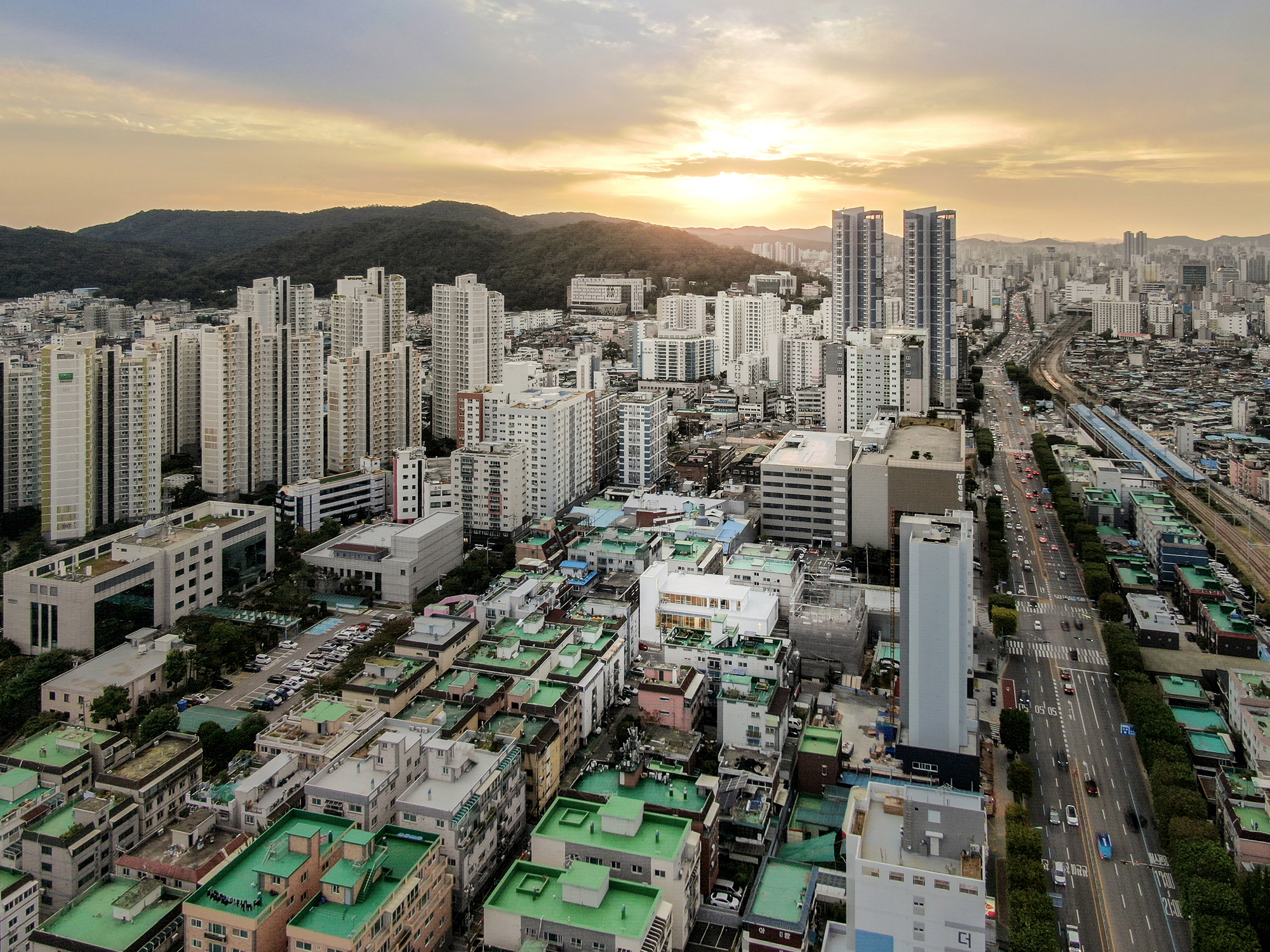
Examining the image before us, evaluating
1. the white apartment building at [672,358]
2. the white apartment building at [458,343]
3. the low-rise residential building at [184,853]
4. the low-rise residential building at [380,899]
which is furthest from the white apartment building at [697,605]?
the white apartment building at [672,358]

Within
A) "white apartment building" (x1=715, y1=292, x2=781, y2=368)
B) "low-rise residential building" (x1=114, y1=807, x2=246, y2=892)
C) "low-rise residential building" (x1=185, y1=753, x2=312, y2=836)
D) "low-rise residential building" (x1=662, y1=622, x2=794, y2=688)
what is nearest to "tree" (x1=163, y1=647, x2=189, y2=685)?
"low-rise residential building" (x1=185, y1=753, x2=312, y2=836)

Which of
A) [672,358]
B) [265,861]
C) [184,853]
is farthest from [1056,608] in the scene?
[672,358]

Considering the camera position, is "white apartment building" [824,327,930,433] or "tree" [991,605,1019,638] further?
"white apartment building" [824,327,930,433]

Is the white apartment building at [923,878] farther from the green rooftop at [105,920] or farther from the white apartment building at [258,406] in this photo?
the white apartment building at [258,406]

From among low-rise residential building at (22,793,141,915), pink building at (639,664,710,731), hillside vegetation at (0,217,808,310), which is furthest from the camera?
hillside vegetation at (0,217,808,310)

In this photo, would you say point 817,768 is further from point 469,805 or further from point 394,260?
point 394,260

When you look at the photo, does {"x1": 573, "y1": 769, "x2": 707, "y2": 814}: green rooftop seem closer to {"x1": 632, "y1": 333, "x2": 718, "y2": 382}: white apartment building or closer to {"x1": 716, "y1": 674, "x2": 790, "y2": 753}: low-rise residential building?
{"x1": 716, "y1": 674, "x2": 790, "y2": 753}: low-rise residential building

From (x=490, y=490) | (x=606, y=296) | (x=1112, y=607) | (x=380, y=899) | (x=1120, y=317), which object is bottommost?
(x=380, y=899)
